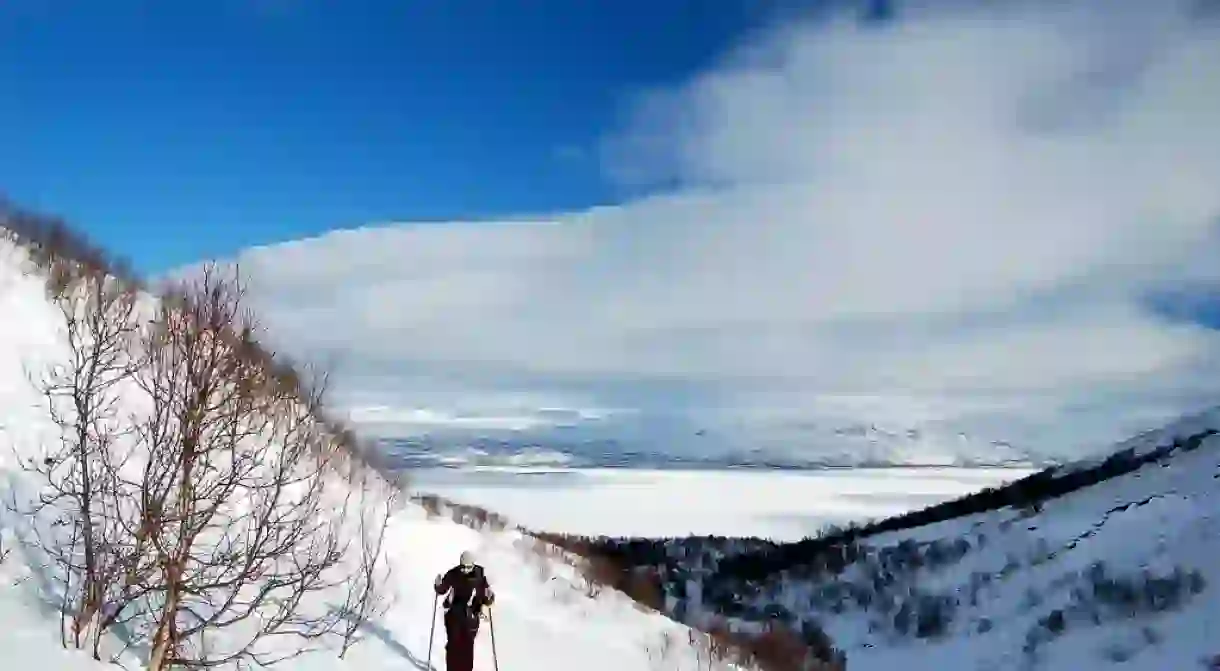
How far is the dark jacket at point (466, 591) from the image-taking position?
11.6 m

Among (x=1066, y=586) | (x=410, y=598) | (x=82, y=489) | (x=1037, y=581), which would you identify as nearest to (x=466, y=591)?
(x=82, y=489)

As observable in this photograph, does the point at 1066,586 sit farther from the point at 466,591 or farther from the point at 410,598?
the point at 466,591

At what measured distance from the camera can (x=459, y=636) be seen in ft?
37.8

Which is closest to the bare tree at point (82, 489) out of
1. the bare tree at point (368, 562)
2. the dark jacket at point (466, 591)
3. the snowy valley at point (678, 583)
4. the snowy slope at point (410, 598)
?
the snowy valley at point (678, 583)

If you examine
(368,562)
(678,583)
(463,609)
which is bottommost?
(678,583)

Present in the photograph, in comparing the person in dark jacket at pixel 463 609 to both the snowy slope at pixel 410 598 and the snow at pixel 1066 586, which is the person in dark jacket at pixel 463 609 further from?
the snow at pixel 1066 586

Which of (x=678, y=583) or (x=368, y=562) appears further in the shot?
(x=678, y=583)

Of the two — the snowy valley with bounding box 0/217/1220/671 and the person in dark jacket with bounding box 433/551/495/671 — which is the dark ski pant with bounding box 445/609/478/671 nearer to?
the person in dark jacket with bounding box 433/551/495/671

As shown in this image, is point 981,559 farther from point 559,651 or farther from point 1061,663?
point 559,651

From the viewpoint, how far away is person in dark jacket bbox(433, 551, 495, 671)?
1150cm

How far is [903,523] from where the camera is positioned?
84562mm

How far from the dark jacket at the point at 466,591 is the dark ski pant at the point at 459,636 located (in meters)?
0.08

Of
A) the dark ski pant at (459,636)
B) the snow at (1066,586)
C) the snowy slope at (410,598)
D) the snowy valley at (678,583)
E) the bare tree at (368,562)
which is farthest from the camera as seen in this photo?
the snow at (1066,586)

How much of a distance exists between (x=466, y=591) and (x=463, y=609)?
0.20 metres
